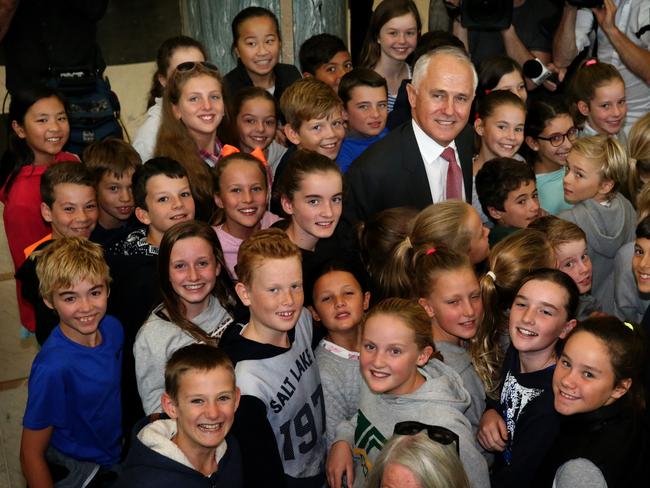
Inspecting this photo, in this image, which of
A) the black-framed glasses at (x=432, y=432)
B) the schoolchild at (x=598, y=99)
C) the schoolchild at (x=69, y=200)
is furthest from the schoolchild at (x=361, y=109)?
the black-framed glasses at (x=432, y=432)

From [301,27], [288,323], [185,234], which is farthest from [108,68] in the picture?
[288,323]

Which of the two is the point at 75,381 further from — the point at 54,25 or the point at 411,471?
the point at 54,25

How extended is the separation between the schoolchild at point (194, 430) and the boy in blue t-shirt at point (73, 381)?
46 cm

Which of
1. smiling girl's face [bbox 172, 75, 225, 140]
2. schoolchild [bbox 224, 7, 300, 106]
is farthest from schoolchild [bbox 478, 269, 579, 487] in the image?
schoolchild [bbox 224, 7, 300, 106]

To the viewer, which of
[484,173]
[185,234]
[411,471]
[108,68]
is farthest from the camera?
[108,68]

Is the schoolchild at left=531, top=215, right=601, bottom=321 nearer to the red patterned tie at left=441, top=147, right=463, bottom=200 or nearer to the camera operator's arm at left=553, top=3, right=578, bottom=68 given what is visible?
the red patterned tie at left=441, top=147, right=463, bottom=200

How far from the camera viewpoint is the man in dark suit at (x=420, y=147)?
3904mm

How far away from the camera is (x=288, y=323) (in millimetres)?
2998

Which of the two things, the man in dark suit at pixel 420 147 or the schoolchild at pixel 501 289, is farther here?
the man in dark suit at pixel 420 147

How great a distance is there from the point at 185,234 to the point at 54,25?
2022 millimetres

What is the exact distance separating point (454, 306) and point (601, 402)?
0.69 m

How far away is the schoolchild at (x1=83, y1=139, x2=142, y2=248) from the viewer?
13.3 ft

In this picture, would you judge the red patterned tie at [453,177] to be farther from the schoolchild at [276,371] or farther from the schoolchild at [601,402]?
A: the schoolchild at [601,402]

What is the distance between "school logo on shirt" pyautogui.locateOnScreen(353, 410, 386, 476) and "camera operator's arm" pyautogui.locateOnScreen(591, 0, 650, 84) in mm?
3189
